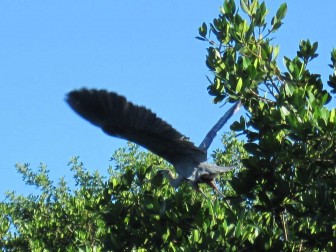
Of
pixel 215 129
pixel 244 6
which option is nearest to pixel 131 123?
pixel 215 129

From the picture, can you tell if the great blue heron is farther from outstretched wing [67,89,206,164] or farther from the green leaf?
the green leaf

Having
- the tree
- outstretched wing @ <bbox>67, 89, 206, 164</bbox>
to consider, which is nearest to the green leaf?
the tree

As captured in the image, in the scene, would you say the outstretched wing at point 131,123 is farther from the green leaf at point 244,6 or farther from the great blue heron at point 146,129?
the green leaf at point 244,6

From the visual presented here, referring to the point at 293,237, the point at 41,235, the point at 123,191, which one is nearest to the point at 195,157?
the point at 123,191

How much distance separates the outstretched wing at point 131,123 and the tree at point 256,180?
397mm

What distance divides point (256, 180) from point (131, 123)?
1.39 m

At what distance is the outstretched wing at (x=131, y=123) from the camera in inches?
325

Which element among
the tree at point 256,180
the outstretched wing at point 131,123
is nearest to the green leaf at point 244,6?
the tree at point 256,180

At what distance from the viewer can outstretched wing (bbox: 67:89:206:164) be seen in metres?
8.26

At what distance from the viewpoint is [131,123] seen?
8406mm

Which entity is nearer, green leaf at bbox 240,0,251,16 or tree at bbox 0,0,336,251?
tree at bbox 0,0,336,251

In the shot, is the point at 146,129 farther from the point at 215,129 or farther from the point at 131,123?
the point at 215,129

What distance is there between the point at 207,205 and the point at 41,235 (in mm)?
5030

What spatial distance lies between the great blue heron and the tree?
35cm
